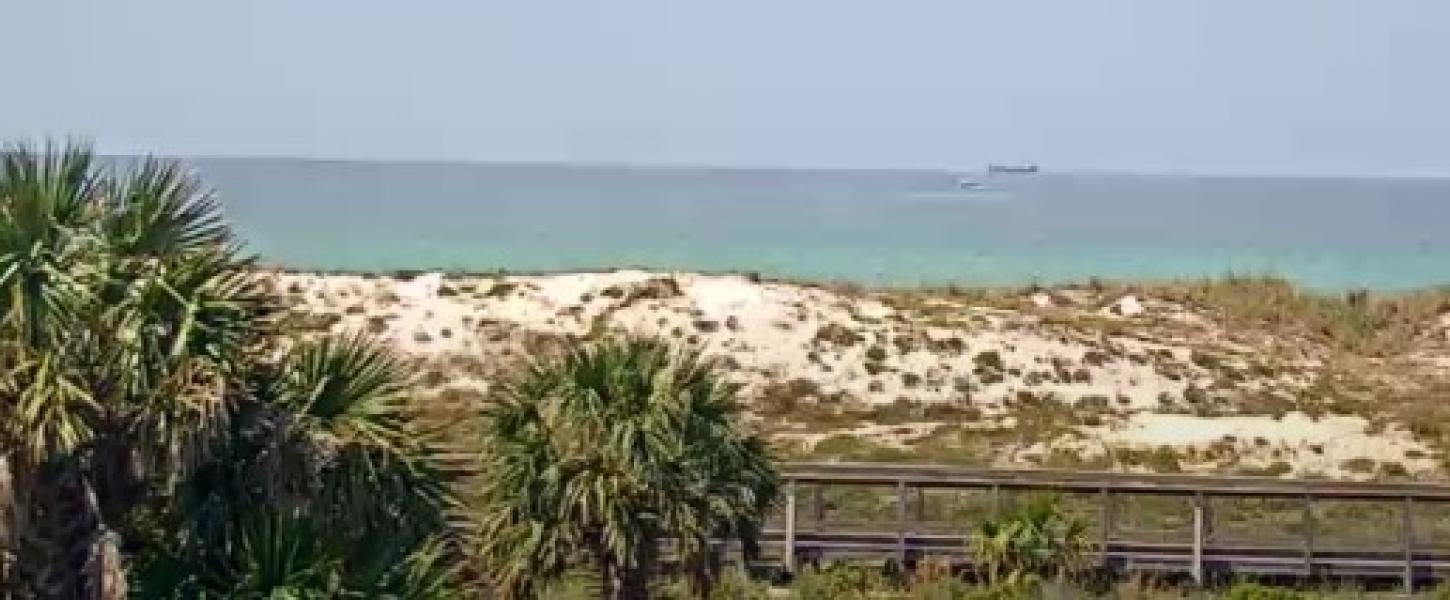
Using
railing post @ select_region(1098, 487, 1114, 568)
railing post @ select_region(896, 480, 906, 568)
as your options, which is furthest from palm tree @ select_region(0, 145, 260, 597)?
railing post @ select_region(1098, 487, 1114, 568)

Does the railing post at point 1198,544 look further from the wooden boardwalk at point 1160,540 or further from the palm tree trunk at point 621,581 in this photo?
the palm tree trunk at point 621,581

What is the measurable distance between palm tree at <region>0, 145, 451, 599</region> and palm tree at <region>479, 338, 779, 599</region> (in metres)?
3.82

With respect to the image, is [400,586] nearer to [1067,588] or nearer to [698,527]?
[698,527]

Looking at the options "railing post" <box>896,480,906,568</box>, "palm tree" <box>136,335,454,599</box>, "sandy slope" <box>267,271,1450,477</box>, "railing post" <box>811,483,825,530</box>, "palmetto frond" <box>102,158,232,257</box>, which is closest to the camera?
"palm tree" <box>136,335,454,599</box>

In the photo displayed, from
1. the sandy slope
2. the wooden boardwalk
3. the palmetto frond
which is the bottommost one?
the wooden boardwalk

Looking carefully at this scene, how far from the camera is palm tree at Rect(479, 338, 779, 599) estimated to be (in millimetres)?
17328

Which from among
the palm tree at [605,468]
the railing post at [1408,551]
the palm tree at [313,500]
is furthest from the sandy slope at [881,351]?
the palm tree at [313,500]

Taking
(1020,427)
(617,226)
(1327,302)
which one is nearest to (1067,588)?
(1020,427)

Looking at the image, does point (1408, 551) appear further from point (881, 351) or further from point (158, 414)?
point (881, 351)

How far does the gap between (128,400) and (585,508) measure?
17.2 feet

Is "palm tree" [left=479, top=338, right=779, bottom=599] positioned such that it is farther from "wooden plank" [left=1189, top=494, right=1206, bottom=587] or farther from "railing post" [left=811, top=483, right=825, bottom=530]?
"wooden plank" [left=1189, top=494, right=1206, bottom=587]

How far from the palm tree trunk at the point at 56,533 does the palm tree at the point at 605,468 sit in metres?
5.11

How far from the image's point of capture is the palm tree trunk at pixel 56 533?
1261 cm

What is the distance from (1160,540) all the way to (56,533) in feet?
52.0
